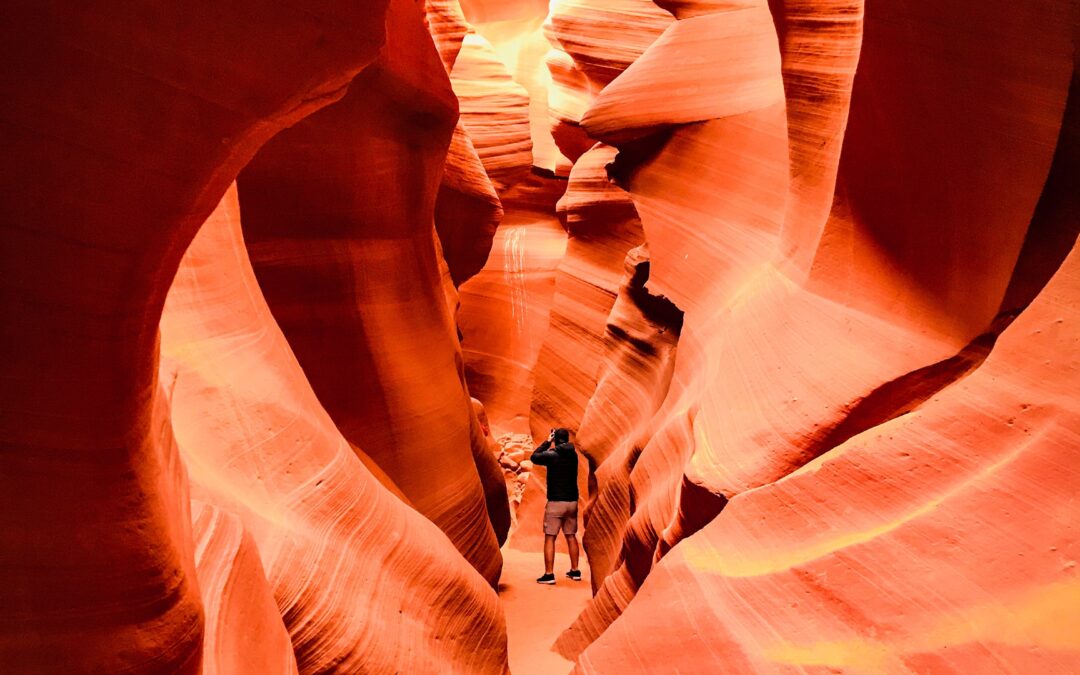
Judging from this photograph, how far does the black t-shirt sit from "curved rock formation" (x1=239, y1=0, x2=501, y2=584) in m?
0.81

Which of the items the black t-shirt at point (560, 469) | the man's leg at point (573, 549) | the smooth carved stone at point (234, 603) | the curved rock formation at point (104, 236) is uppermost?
the curved rock formation at point (104, 236)

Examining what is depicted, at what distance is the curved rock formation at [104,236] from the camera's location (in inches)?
52.9

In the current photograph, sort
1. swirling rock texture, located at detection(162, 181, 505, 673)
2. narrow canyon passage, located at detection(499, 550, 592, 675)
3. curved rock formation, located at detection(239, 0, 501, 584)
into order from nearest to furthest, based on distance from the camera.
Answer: swirling rock texture, located at detection(162, 181, 505, 673), curved rock formation, located at detection(239, 0, 501, 584), narrow canyon passage, located at detection(499, 550, 592, 675)

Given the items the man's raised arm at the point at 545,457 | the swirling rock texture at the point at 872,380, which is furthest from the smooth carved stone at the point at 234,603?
the man's raised arm at the point at 545,457

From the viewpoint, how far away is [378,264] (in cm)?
541

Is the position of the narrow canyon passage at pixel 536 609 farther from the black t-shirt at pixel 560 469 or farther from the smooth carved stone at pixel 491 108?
the smooth carved stone at pixel 491 108

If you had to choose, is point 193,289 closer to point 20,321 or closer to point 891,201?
point 20,321

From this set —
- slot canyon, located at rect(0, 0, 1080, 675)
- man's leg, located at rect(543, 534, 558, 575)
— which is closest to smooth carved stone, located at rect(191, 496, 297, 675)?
slot canyon, located at rect(0, 0, 1080, 675)

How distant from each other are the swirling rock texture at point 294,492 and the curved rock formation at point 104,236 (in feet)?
4.98

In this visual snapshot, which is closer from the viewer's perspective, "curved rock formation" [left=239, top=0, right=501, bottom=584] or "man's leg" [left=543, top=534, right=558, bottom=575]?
"curved rock formation" [left=239, top=0, right=501, bottom=584]

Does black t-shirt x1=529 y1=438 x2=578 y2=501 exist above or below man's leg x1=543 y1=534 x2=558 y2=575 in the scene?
above

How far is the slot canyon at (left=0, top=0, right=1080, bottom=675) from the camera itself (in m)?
1.46

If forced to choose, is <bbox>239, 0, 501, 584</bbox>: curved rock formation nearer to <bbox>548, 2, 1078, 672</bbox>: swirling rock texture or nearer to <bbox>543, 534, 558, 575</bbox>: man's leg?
<bbox>543, 534, 558, 575</bbox>: man's leg

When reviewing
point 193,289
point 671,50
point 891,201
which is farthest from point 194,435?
point 671,50
